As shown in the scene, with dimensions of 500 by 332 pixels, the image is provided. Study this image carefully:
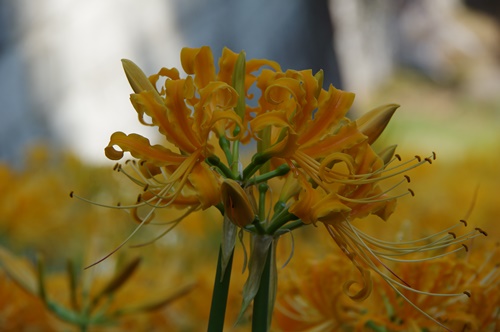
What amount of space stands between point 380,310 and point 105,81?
5.90 ft

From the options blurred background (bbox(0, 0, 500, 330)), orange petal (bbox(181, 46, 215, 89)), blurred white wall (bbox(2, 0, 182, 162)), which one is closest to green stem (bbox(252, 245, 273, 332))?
orange petal (bbox(181, 46, 215, 89))

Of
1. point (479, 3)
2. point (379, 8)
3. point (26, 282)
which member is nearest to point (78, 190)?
point (26, 282)

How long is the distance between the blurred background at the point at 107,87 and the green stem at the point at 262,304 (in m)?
0.40

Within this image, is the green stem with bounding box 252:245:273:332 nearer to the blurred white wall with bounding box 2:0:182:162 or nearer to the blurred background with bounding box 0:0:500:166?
the blurred background with bounding box 0:0:500:166

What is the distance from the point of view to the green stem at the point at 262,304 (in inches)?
20.8

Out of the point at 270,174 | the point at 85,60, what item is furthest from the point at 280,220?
the point at 85,60

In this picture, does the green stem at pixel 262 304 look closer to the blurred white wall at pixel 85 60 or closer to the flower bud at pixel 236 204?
the flower bud at pixel 236 204

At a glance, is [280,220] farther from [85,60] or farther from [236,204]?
[85,60]

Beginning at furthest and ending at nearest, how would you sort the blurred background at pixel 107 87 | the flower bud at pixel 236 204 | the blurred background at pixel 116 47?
the blurred background at pixel 116 47
the blurred background at pixel 107 87
the flower bud at pixel 236 204

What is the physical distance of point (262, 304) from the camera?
20.9 inches

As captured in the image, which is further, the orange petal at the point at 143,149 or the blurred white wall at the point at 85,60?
the blurred white wall at the point at 85,60

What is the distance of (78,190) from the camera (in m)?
1.35

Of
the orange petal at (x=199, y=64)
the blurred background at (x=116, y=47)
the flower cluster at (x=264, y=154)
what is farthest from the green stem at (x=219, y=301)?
the blurred background at (x=116, y=47)

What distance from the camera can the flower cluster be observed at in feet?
1.68
